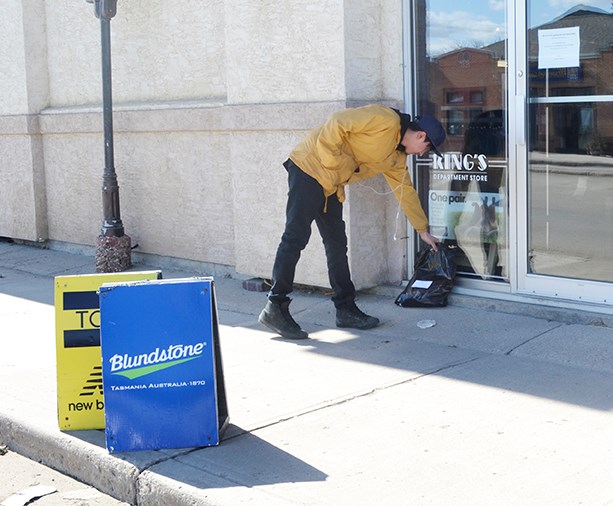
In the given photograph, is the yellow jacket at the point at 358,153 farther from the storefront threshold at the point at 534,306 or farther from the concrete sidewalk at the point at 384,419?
the concrete sidewalk at the point at 384,419

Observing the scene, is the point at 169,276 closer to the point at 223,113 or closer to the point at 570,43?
the point at 223,113

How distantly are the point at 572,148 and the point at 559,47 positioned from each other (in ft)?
2.29

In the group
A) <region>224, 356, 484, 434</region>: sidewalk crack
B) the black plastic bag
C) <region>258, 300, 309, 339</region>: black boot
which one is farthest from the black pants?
<region>224, 356, 484, 434</region>: sidewalk crack

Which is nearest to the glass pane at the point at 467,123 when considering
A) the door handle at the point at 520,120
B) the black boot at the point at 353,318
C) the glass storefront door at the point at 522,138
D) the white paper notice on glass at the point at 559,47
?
the glass storefront door at the point at 522,138

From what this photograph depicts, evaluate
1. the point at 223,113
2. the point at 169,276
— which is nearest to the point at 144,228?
the point at 169,276

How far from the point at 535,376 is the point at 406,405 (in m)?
0.87

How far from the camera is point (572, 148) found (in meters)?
6.80

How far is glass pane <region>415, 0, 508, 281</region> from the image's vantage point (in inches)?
281

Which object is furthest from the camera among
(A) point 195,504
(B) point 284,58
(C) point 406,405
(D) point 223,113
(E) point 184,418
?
(D) point 223,113

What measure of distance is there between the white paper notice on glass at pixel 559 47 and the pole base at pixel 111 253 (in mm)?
4536

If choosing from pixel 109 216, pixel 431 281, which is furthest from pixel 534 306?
pixel 109 216

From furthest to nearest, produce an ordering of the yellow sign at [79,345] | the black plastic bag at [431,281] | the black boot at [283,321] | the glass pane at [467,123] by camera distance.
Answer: the black plastic bag at [431,281] → the glass pane at [467,123] → the black boot at [283,321] → the yellow sign at [79,345]

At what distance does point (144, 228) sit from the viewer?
9812mm

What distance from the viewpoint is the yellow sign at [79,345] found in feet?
16.7
